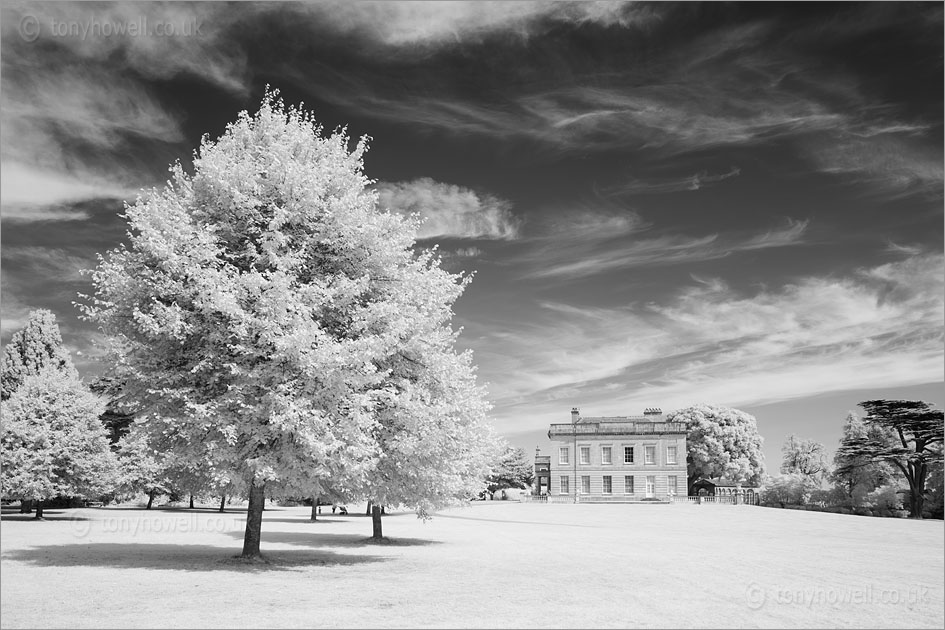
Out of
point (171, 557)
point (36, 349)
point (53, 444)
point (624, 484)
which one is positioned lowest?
point (624, 484)

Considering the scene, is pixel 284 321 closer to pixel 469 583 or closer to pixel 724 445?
pixel 469 583

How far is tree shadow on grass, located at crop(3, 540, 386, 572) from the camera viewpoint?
1712 cm

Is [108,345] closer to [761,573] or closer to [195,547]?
[195,547]

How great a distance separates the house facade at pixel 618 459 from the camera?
82.1m

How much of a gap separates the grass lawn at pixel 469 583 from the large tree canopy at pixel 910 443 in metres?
22.5

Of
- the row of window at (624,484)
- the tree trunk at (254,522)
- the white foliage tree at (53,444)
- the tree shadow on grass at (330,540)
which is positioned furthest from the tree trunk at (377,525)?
the row of window at (624,484)

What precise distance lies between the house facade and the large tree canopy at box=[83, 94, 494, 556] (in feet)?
217

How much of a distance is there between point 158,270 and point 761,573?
56.5 ft

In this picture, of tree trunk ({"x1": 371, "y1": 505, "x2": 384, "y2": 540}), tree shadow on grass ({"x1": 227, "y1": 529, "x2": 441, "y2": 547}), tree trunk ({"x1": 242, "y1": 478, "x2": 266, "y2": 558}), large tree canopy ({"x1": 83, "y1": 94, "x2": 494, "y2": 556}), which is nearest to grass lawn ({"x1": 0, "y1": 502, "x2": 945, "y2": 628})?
tree shadow on grass ({"x1": 227, "y1": 529, "x2": 441, "y2": 547})

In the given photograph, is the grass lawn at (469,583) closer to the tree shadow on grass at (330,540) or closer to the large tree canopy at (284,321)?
the tree shadow on grass at (330,540)

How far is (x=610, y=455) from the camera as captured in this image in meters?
83.8

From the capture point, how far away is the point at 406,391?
62.2ft

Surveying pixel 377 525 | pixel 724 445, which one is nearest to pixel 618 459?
pixel 724 445

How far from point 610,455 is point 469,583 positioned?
235 ft
